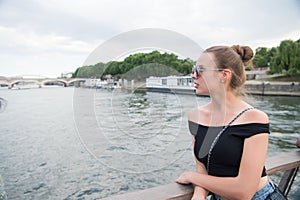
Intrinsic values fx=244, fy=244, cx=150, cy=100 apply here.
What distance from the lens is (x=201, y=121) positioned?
1103 mm

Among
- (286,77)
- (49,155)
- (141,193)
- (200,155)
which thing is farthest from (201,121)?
(286,77)

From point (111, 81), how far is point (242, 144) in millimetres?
701

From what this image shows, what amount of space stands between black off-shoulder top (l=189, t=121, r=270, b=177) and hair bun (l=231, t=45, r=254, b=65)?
0.33 m

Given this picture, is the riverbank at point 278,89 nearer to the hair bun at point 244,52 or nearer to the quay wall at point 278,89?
the quay wall at point 278,89

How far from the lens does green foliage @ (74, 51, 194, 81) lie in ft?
3.70

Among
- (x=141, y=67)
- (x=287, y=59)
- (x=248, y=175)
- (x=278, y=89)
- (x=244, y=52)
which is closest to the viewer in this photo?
(x=248, y=175)

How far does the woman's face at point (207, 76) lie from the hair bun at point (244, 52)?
152mm

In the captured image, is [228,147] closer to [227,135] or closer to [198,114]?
[227,135]

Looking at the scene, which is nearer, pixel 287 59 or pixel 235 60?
pixel 235 60

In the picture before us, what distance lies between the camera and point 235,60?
1.04m

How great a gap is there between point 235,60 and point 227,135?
1.06 ft

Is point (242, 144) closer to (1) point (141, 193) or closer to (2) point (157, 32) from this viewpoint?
(1) point (141, 193)

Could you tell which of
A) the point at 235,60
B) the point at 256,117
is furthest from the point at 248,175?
the point at 235,60

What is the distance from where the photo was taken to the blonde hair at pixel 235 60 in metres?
1.02
